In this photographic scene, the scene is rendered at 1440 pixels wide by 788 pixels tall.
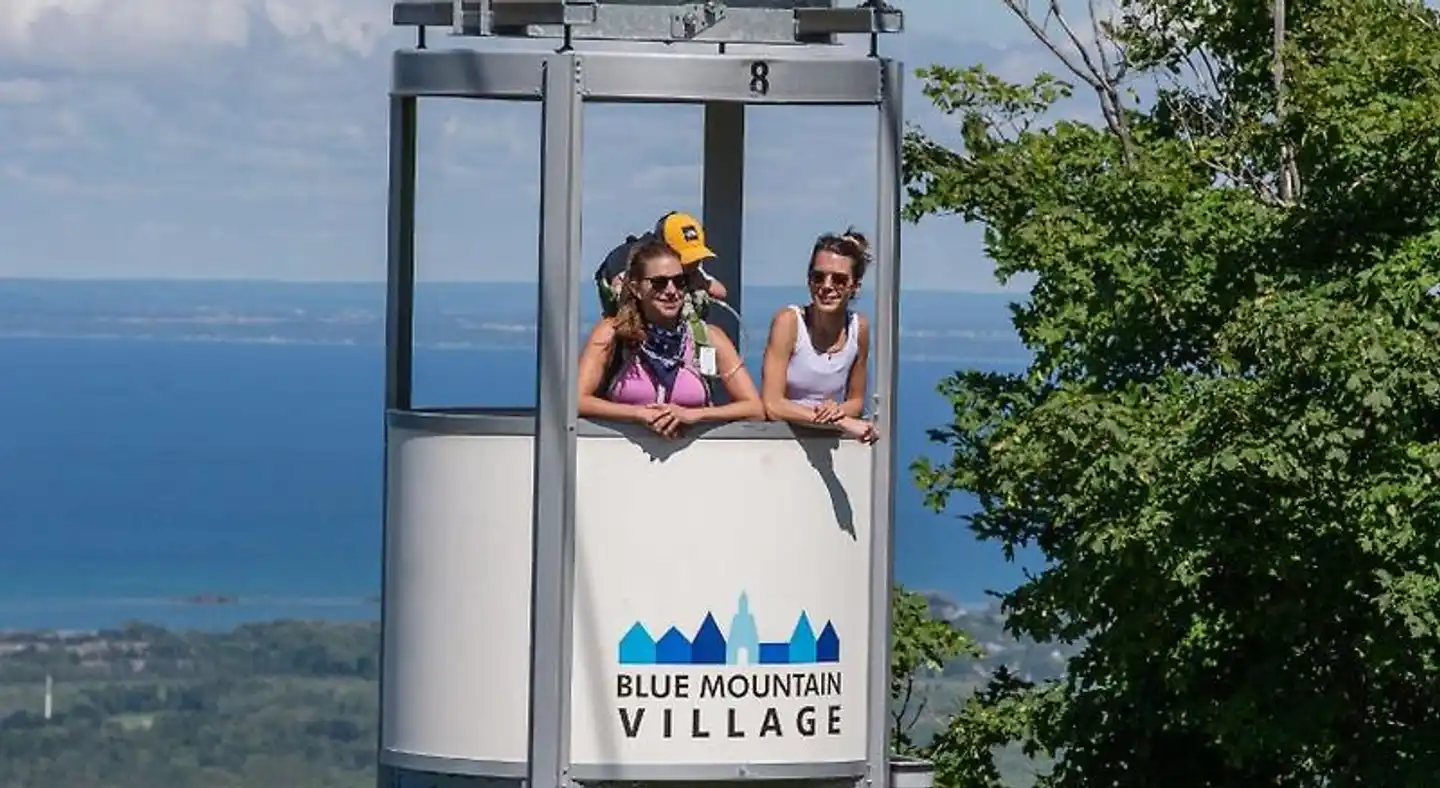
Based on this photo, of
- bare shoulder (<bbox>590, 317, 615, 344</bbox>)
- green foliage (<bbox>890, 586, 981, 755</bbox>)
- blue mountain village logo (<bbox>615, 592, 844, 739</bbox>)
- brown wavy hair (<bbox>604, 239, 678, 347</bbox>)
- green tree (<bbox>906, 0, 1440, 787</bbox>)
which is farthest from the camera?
green foliage (<bbox>890, 586, 981, 755</bbox>)

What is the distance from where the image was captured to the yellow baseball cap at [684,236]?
1168cm

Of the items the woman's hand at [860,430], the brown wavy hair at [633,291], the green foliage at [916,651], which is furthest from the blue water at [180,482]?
the brown wavy hair at [633,291]

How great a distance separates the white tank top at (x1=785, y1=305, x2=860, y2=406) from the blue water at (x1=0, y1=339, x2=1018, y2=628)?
7857cm

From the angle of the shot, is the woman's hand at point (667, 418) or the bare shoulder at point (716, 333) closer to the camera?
the woman's hand at point (667, 418)

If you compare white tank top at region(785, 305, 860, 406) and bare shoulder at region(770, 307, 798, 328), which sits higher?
bare shoulder at region(770, 307, 798, 328)

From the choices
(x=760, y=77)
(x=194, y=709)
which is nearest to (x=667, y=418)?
(x=760, y=77)

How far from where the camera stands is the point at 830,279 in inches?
466

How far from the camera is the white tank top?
11859 millimetres

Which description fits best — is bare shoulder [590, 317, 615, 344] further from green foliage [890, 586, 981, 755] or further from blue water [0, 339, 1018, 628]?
blue water [0, 339, 1018, 628]

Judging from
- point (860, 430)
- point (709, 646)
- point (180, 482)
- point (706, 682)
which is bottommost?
point (180, 482)

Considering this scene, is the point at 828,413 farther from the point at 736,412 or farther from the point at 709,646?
the point at 709,646

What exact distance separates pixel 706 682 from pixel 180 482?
521 feet

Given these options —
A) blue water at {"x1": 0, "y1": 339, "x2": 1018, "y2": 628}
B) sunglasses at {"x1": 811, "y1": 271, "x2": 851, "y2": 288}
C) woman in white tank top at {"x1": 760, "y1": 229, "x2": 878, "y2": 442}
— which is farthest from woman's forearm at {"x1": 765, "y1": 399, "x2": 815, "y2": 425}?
blue water at {"x1": 0, "y1": 339, "x2": 1018, "y2": 628}

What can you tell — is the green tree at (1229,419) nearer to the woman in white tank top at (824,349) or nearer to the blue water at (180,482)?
the woman in white tank top at (824,349)
